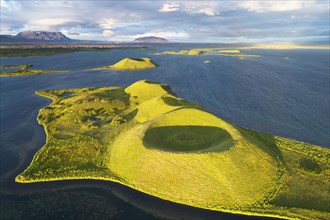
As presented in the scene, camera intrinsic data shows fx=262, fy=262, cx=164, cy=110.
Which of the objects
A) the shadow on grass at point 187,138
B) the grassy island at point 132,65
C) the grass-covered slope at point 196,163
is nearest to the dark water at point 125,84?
the grass-covered slope at point 196,163

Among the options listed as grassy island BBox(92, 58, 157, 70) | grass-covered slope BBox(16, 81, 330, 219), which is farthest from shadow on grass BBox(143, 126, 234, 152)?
grassy island BBox(92, 58, 157, 70)

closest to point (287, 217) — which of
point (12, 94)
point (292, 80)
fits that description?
point (12, 94)

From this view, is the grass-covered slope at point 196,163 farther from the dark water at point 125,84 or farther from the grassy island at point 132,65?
the grassy island at point 132,65

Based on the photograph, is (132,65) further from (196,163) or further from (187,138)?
(196,163)

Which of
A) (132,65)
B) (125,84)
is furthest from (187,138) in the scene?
(132,65)

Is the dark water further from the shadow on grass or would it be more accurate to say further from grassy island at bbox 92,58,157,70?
grassy island at bbox 92,58,157,70
